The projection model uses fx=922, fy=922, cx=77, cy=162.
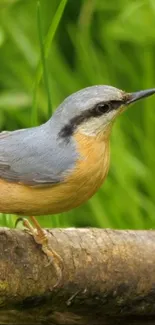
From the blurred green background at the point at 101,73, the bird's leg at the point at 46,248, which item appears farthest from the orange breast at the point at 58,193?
the blurred green background at the point at 101,73

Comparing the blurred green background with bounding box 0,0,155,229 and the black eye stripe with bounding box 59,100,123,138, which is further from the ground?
the blurred green background with bounding box 0,0,155,229

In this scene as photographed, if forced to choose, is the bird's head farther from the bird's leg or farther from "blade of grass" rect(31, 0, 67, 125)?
"blade of grass" rect(31, 0, 67, 125)

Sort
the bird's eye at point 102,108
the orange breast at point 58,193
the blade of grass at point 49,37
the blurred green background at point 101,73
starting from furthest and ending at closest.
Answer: the blurred green background at point 101,73
the blade of grass at point 49,37
the bird's eye at point 102,108
the orange breast at point 58,193

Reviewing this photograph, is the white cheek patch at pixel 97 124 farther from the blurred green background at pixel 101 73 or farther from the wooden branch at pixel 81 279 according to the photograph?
the blurred green background at pixel 101 73

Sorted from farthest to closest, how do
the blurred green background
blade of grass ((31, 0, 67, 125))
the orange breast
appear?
the blurred green background < blade of grass ((31, 0, 67, 125)) < the orange breast

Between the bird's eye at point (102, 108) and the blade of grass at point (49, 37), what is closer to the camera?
the bird's eye at point (102, 108)

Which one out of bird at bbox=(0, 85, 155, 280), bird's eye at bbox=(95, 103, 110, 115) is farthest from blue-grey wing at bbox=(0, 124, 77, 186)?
bird's eye at bbox=(95, 103, 110, 115)
